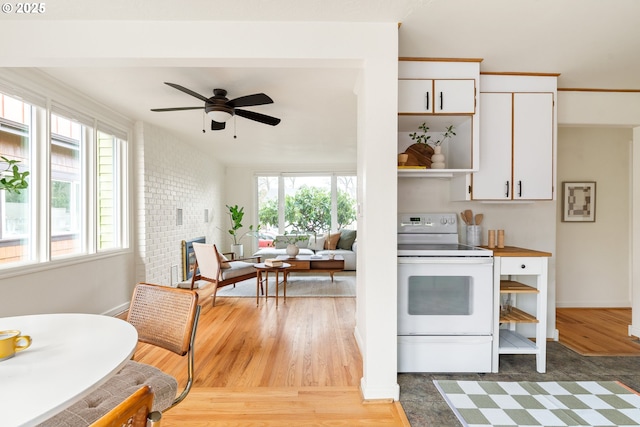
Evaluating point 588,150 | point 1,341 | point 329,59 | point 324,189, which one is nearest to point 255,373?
point 1,341

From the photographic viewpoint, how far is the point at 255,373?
246 cm

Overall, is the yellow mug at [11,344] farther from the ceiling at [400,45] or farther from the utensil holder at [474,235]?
the utensil holder at [474,235]

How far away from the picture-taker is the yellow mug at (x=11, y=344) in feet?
3.06

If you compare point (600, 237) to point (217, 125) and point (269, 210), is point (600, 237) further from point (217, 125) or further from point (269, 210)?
point (269, 210)

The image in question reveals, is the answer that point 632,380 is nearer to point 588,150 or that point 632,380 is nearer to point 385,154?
point 385,154

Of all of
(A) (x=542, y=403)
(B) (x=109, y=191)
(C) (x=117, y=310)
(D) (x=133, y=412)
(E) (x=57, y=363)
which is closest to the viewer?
(D) (x=133, y=412)

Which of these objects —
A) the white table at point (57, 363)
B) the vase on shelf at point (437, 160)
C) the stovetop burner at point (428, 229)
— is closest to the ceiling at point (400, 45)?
the vase on shelf at point (437, 160)

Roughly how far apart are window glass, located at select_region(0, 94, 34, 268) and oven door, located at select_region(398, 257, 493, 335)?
120 inches

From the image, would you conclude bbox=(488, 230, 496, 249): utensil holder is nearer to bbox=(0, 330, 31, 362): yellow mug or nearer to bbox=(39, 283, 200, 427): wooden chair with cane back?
bbox=(39, 283, 200, 427): wooden chair with cane back

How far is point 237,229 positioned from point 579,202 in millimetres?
6400

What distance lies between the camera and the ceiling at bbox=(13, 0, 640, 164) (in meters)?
1.92

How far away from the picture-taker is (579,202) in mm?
4109

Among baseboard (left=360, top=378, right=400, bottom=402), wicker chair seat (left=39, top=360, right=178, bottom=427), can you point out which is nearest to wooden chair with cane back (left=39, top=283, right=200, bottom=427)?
wicker chair seat (left=39, top=360, right=178, bottom=427)

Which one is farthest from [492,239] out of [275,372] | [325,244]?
[325,244]
